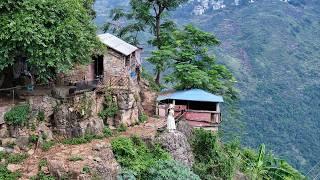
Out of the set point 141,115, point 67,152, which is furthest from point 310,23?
point 67,152

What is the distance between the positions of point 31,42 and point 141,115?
8274 mm

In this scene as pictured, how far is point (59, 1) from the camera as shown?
20.0 metres

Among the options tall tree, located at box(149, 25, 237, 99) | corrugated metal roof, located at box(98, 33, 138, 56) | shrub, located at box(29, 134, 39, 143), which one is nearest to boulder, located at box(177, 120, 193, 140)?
tall tree, located at box(149, 25, 237, 99)

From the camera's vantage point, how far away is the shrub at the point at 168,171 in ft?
64.3

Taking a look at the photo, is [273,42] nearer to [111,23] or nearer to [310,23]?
[310,23]

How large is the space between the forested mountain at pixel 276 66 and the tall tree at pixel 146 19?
23.5m

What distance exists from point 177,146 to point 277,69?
60.8 metres

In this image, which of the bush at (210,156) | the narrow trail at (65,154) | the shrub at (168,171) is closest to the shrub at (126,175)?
the shrub at (168,171)

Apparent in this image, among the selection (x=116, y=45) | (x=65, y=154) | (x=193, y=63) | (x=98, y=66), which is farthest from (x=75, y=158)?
(x=193, y=63)

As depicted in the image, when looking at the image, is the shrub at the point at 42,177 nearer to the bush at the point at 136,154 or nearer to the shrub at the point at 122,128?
the bush at the point at 136,154

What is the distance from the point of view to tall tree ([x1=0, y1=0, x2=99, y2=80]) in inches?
730

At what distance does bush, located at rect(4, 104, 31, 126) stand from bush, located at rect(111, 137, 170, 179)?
3.83m

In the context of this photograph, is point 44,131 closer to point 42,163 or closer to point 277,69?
point 42,163

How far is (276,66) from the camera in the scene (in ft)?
266
